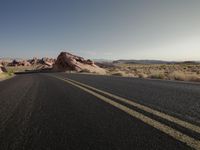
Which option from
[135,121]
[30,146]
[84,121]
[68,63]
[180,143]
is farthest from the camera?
[68,63]

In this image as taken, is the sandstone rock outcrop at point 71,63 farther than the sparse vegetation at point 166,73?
Yes

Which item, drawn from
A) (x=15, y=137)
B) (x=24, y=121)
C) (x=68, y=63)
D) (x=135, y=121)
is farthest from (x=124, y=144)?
(x=68, y=63)

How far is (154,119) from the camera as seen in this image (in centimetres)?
307

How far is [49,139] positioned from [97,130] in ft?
2.12

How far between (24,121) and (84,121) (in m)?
1.06

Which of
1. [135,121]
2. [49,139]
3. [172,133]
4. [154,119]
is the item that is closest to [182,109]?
[154,119]

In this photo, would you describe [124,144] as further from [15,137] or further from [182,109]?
[182,109]

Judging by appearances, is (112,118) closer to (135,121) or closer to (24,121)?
(135,121)

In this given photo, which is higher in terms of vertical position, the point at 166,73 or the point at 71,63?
the point at 71,63

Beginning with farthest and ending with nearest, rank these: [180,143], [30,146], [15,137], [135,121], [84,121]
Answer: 1. [84,121]
2. [135,121]
3. [15,137]
4. [30,146]
5. [180,143]

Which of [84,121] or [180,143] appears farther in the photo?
[84,121]

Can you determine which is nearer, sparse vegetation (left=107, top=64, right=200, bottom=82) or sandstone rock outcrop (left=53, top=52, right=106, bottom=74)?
sparse vegetation (left=107, top=64, right=200, bottom=82)

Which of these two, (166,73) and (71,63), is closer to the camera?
(166,73)

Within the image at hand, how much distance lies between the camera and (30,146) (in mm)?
2254
